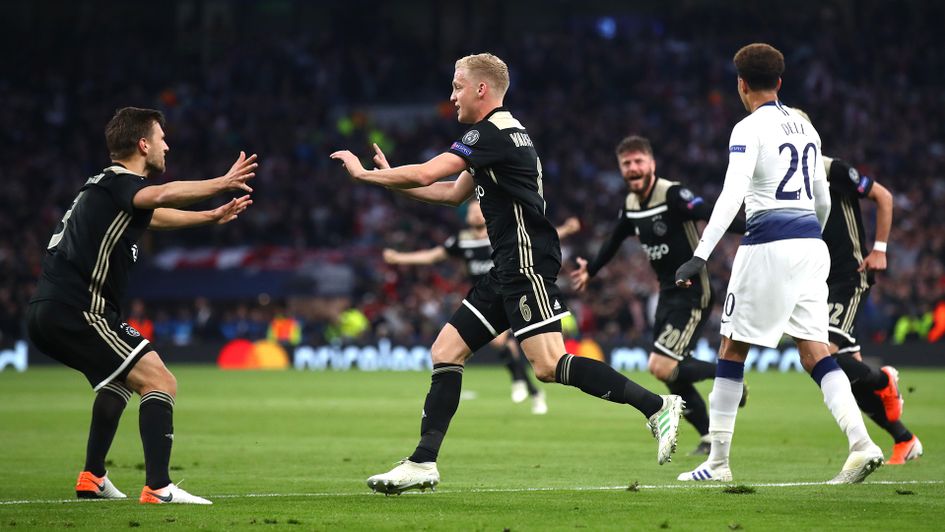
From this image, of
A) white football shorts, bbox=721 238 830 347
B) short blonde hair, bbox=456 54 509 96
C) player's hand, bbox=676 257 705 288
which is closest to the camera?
player's hand, bbox=676 257 705 288

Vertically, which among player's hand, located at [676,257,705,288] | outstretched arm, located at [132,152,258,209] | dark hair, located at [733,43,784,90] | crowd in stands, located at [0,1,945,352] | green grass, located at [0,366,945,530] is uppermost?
crowd in stands, located at [0,1,945,352]

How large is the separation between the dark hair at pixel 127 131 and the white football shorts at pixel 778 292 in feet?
12.7

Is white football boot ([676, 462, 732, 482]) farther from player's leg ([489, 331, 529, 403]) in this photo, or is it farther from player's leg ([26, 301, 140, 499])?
player's leg ([489, 331, 529, 403])

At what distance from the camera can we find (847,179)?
34.2 feet

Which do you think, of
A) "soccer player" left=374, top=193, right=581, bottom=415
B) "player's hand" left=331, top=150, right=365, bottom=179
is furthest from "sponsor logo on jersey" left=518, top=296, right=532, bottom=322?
"soccer player" left=374, top=193, right=581, bottom=415

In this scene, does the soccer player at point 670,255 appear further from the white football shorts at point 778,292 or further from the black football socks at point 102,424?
the black football socks at point 102,424

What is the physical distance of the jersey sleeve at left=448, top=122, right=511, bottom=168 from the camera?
323 inches

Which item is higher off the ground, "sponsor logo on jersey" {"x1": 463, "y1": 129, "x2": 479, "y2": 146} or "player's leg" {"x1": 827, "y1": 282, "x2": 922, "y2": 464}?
"sponsor logo on jersey" {"x1": 463, "y1": 129, "x2": 479, "y2": 146}

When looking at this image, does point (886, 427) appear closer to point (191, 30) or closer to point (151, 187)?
point (151, 187)

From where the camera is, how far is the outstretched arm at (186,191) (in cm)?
767

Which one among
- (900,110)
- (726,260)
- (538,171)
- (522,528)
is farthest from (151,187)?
(900,110)

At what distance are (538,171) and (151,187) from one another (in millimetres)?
2404

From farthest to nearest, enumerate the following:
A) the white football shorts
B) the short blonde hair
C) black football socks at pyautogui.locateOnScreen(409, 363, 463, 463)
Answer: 1. the white football shorts
2. black football socks at pyautogui.locateOnScreen(409, 363, 463, 463)
3. the short blonde hair

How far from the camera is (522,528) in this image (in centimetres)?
693
